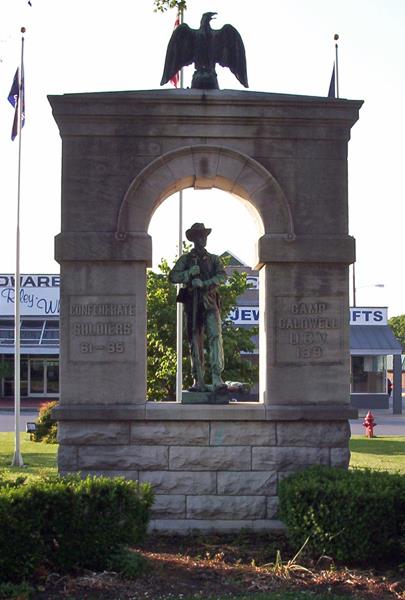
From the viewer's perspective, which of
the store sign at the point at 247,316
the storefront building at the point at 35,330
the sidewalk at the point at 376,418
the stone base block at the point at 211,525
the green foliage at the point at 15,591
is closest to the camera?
the green foliage at the point at 15,591

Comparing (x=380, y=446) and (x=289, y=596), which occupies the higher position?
(x=289, y=596)

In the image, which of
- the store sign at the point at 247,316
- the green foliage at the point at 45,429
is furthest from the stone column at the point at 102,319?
the store sign at the point at 247,316

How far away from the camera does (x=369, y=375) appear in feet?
138

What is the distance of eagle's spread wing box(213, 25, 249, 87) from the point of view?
10070 mm

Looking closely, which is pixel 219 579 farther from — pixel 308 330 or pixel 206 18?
pixel 206 18

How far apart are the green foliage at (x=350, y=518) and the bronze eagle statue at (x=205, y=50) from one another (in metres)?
5.11

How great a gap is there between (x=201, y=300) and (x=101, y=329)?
4.23ft

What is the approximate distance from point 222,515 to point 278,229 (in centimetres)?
334

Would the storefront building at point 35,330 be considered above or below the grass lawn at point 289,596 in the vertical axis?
above

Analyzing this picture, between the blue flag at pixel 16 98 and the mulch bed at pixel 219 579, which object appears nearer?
the mulch bed at pixel 219 579

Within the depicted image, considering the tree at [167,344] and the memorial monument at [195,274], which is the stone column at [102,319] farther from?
the tree at [167,344]

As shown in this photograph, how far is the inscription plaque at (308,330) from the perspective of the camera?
9406 millimetres

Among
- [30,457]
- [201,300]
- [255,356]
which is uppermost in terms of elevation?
[201,300]

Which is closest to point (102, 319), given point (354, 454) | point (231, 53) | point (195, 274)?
point (195, 274)
